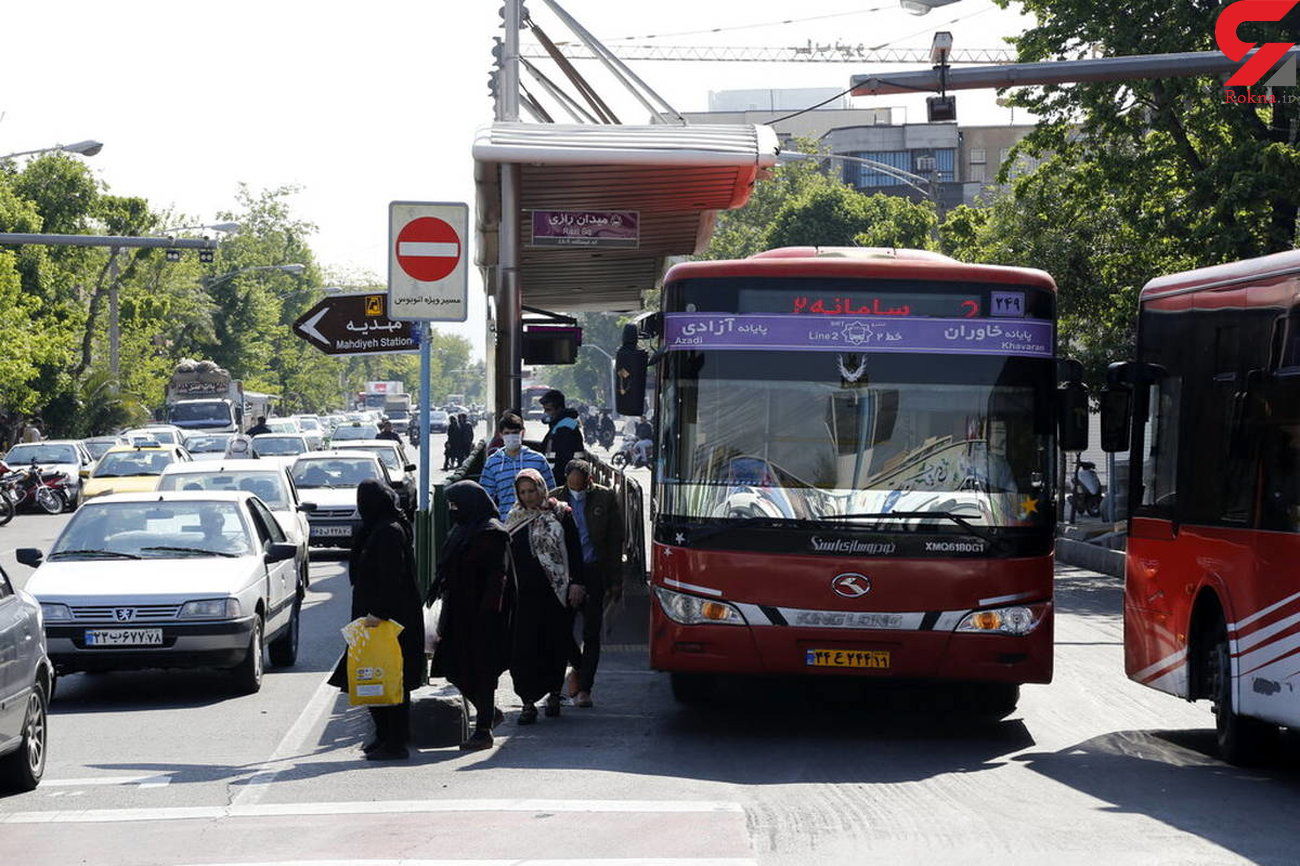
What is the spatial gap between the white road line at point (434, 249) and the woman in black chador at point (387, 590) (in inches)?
105

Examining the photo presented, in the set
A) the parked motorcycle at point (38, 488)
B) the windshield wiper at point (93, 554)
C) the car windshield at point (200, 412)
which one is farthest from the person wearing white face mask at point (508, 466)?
the car windshield at point (200, 412)

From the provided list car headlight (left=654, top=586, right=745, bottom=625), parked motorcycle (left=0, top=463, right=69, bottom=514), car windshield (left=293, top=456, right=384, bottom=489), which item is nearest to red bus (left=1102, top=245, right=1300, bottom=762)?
car headlight (left=654, top=586, right=745, bottom=625)

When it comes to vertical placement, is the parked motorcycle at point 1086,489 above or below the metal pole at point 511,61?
below

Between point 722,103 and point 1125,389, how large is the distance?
533ft

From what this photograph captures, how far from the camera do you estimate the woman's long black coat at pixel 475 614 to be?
1152cm

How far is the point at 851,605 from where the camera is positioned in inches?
457

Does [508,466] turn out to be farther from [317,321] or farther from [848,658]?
[848,658]

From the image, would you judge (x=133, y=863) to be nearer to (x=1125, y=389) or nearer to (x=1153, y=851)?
(x=1153, y=851)

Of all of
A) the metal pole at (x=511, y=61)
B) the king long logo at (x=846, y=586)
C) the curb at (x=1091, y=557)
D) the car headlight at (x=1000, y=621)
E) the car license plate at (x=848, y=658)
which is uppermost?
the metal pole at (x=511, y=61)

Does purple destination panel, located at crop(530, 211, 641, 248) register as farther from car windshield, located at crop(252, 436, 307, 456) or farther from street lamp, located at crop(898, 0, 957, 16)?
car windshield, located at crop(252, 436, 307, 456)

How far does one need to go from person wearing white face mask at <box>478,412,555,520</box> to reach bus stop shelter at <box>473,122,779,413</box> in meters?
2.56

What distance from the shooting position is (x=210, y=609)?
45.9 feet

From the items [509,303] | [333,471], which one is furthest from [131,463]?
[509,303]

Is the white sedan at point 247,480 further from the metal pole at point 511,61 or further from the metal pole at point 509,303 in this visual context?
the metal pole at point 511,61
